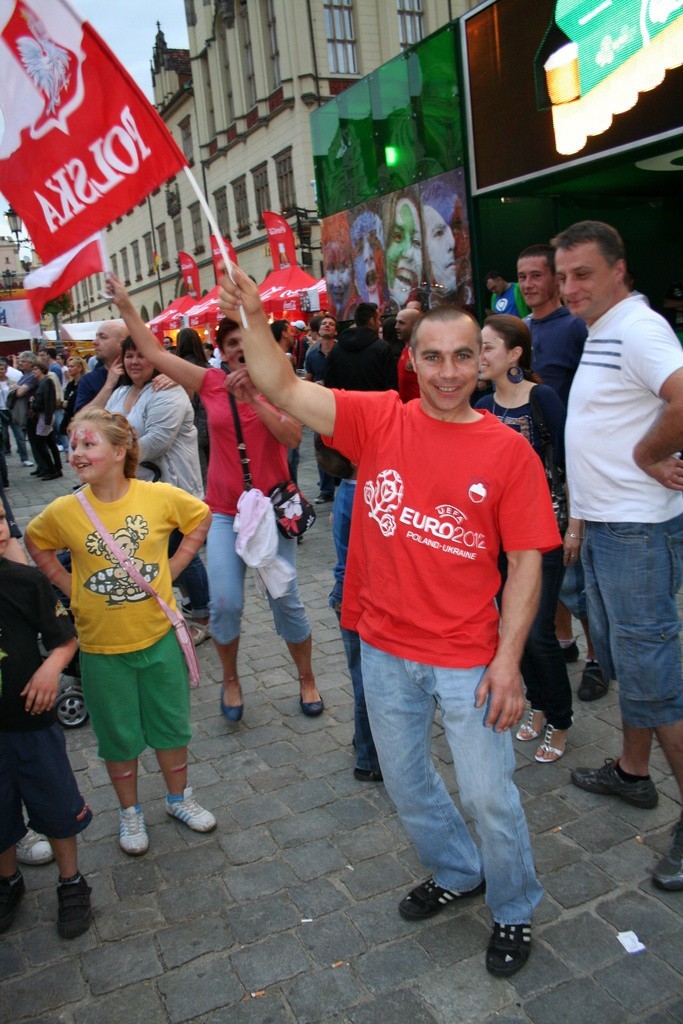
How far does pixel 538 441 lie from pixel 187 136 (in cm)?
4273

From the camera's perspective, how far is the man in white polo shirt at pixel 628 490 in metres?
2.80

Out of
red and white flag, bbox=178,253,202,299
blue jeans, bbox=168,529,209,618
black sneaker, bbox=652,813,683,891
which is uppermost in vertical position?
red and white flag, bbox=178,253,202,299

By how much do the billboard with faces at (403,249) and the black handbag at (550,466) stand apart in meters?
7.46

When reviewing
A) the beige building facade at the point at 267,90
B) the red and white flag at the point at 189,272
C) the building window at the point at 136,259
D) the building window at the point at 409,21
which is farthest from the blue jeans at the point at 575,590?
the building window at the point at 136,259

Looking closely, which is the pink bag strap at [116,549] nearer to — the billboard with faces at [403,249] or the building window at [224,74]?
the billboard with faces at [403,249]

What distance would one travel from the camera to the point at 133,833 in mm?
3266

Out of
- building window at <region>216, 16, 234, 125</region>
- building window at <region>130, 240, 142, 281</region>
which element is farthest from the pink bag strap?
building window at <region>130, 240, 142, 281</region>

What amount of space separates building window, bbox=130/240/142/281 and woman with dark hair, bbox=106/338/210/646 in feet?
162

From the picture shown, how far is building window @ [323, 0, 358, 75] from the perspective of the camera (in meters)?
28.5

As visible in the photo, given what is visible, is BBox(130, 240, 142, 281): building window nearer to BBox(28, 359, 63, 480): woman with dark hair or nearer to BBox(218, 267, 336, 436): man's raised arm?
BBox(28, 359, 63, 480): woman with dark hair

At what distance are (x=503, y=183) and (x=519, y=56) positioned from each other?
1335 mm

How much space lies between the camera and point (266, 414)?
3.61 m

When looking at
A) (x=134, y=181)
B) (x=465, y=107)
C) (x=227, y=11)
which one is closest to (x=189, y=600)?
(x=134, y=181)

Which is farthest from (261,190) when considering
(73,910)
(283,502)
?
(73,910)
